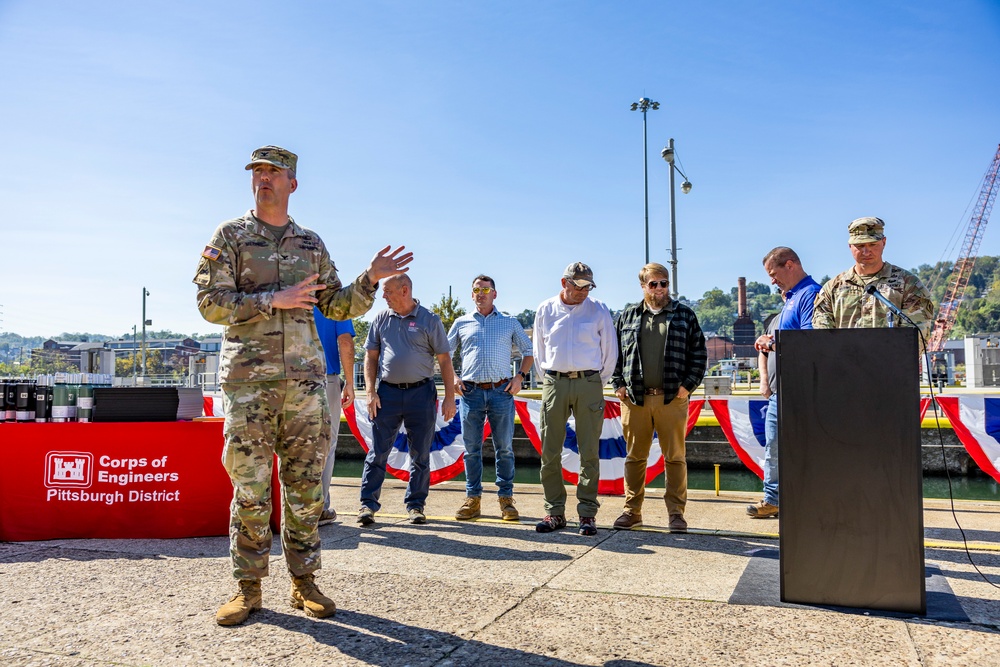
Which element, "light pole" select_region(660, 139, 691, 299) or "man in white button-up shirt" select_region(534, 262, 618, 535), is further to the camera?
"light pole" select_region(660, 139, 691, 299)

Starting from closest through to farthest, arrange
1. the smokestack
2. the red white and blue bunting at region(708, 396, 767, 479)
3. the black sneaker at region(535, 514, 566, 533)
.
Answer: the black sneaker at region(535, 514, 566, 533) → the red white and blue bunting at region(708, 396, 767, 479) → the smokestack

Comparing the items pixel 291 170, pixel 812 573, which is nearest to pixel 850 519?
pixel 812 573

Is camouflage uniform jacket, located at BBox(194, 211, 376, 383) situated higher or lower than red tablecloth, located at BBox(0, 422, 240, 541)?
higher

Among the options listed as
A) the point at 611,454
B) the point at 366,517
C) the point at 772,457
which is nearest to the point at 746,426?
the point at 611,454

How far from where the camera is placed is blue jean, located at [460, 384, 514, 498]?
6105 millimetres

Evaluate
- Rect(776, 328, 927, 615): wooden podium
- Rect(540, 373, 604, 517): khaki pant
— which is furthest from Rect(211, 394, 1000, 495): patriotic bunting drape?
Rect(776, 328, 927, 615): wooden podium

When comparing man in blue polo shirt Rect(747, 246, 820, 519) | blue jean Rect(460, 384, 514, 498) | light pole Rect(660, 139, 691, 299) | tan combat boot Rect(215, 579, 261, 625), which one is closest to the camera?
tan combat boot Rect(215, 579, 261, 625)

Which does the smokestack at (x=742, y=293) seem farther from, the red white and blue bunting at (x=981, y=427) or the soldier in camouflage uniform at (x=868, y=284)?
the soldier in camouflage uniform at (x=868, y=284)

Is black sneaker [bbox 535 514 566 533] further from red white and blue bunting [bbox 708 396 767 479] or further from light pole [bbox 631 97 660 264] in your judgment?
light pole [bbox 631 97 660 264]

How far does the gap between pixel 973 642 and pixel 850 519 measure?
62 cm

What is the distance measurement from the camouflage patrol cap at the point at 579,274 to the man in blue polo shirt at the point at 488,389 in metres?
1.00

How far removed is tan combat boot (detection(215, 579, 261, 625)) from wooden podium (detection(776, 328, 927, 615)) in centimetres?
236

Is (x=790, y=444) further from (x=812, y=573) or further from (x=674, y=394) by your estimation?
(x=674, y=394)

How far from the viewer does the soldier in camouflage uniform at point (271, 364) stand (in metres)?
3.31
